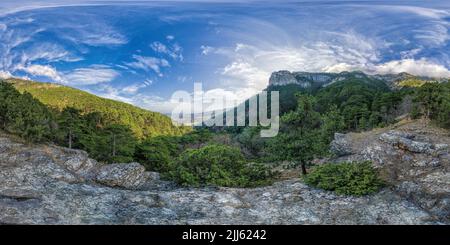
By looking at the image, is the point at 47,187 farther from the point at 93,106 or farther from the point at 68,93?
the point at 68,93

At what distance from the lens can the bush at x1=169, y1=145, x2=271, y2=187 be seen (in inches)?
1003

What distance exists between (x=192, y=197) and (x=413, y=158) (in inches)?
558

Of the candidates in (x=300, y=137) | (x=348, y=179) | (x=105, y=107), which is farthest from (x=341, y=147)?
(x=105, y=107)

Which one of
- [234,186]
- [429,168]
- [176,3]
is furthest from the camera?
[234,186]

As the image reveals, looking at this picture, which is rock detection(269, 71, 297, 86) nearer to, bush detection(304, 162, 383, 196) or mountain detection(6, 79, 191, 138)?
mountain detection(6, 79, 191, 138)

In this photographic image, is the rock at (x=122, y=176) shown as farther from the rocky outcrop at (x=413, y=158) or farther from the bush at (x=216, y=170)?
the rocky outcrop at (x=413, y=158)

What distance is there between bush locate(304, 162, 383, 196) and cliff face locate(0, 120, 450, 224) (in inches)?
18.5

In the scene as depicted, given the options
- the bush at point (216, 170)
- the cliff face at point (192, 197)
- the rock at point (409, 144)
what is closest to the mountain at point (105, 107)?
the bush at point (216, 170)

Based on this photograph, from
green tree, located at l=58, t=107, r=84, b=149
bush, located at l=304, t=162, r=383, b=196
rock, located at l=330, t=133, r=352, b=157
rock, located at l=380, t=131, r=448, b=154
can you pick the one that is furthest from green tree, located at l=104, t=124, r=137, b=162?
rock, located at l=380, t=131, r=448, b=154

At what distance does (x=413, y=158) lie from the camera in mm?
25188

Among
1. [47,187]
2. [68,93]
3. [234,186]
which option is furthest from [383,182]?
[68,93]

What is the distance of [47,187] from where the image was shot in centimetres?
2175
